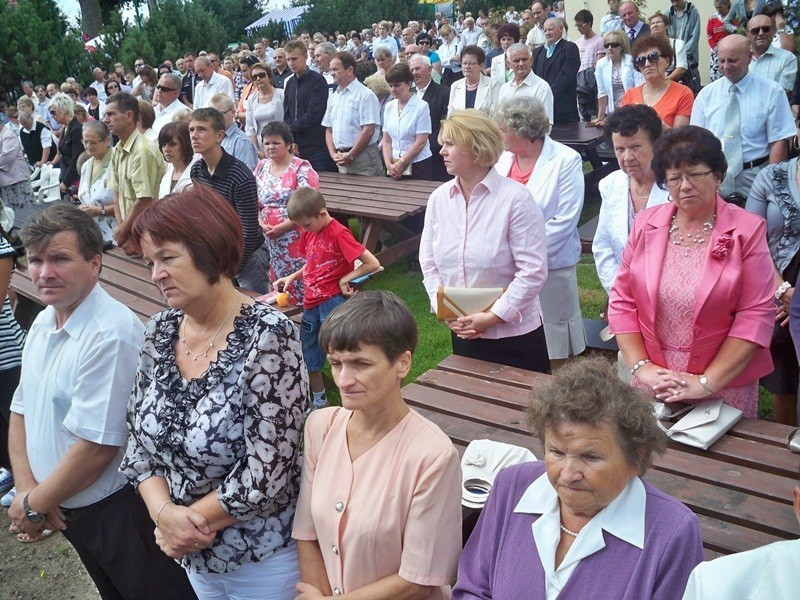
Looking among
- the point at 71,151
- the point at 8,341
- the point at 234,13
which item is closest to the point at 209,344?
the point at 8,341

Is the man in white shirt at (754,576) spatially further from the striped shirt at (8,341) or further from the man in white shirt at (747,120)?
the man in white shirt at (747,120)

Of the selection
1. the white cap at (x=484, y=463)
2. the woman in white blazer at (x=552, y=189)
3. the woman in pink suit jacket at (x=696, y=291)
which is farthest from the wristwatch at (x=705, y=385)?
the woman in white blazer at (x=552, y=189)

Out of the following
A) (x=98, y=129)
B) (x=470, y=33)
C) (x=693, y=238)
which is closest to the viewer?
(x=693, y=238)

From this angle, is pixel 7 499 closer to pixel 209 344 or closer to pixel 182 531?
pixel 182 531

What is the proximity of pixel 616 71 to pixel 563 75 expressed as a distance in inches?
44.0

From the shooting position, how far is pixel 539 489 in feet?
6.81

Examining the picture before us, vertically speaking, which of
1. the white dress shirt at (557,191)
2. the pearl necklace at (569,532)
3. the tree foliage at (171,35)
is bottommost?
the pearl necklace at (569,532)

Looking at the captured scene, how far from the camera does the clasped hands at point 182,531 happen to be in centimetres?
229

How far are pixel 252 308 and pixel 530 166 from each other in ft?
8.45

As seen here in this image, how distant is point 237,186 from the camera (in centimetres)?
512

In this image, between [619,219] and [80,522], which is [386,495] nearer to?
[80,522]

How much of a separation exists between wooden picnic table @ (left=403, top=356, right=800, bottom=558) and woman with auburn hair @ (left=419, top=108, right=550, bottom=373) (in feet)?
0.77

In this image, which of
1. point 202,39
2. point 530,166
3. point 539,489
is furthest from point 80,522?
point 202,39

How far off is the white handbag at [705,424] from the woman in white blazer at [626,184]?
38.1 inches
